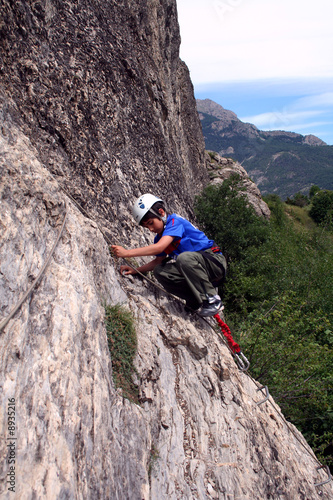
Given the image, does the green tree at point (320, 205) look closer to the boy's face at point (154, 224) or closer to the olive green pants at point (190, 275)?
the olive green pants at point (190, 275)

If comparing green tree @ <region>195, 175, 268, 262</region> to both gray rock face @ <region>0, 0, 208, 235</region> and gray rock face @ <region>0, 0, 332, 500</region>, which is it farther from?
gray rock face @ <region>0, 0, 332, 500</region>

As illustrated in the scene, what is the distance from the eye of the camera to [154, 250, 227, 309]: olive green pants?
5329 mm

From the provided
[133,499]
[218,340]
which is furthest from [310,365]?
[133,499]

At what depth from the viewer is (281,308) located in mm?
9625

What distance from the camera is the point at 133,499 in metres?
3.17

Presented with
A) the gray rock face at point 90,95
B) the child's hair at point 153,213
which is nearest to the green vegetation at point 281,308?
the child's hair at point 153,213

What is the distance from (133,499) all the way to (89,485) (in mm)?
703

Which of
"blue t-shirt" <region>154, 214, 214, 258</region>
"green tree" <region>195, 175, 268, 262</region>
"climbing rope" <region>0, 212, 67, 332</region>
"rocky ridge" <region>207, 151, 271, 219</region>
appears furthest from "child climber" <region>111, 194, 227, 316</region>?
"rocky ridge" <region>207, 151, 271, 219</region>

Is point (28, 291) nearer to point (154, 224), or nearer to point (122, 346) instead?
point (122, 346)

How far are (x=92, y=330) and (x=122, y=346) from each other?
66 cm

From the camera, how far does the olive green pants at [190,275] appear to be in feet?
17.5

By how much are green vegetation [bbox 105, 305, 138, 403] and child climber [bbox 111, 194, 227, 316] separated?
1035 millimetres

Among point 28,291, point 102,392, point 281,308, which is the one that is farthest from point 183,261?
point 281,308

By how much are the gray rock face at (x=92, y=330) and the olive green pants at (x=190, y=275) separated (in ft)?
1.23
